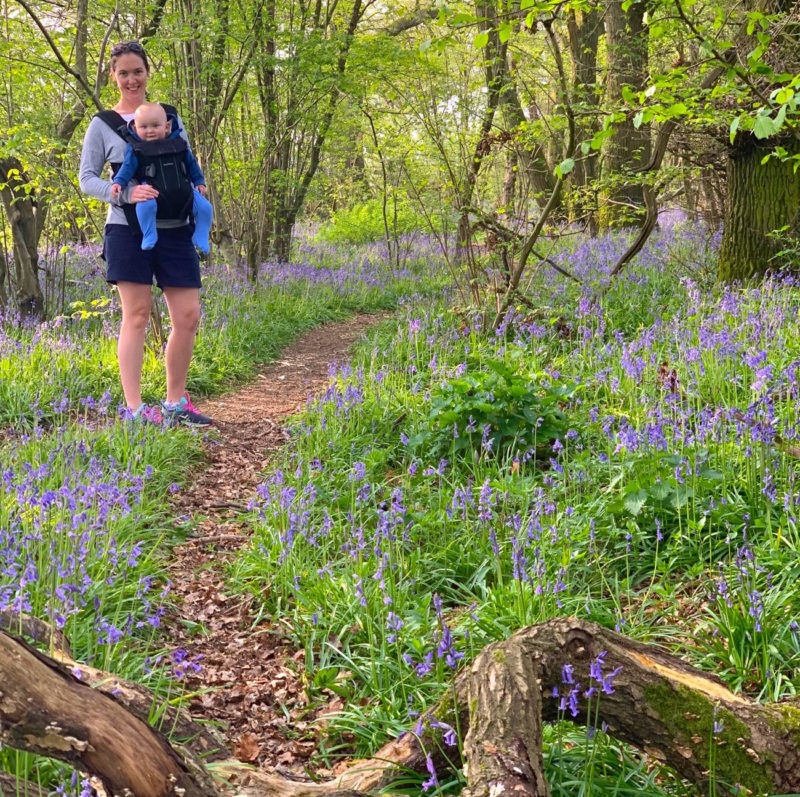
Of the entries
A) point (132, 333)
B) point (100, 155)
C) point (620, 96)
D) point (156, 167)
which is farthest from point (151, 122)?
point (620, 96)

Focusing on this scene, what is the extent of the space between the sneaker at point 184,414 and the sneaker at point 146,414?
0.11 m

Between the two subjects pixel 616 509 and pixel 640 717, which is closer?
pixel 640 717

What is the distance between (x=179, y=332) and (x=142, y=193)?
1.03 metres

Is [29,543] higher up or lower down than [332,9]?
lower down

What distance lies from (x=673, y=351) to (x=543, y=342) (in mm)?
1175

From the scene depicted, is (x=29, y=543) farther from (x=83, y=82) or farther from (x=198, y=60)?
(x=198, y=60)

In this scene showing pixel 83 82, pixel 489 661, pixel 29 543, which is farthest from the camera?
pixel 83 82

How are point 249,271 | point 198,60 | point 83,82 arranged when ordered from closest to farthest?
point 83,82 < point 198,60 < point 249,271

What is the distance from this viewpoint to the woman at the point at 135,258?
479 centimetres

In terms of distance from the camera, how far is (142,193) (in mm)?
4793

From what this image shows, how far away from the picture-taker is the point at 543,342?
661 centimetres

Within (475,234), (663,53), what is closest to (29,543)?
(475,234)

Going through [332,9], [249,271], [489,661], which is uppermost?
[332,9]

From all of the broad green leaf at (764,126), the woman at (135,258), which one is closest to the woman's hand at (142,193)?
the woman at (135,258)
